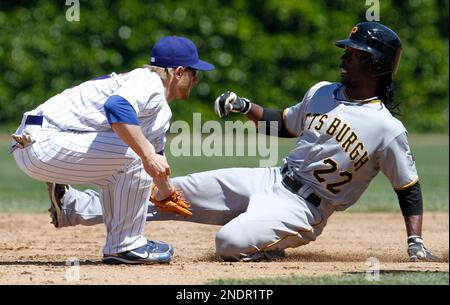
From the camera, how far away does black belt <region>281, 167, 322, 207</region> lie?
5.62 meters

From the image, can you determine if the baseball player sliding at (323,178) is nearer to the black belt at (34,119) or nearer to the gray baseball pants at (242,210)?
the gray baseball pants at (242,210)

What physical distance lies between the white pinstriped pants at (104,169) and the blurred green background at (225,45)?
11069 millimetres

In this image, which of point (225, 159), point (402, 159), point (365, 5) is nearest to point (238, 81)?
point (365, 5)

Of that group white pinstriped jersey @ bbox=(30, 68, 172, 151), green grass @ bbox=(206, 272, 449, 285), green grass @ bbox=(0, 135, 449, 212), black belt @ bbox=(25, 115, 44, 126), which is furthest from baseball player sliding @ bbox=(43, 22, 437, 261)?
green grass @ bbox=(0, 135, 449, 212)

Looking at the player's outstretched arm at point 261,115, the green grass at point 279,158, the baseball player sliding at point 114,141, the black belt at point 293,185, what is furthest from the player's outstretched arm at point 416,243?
the green grass at point 279,158

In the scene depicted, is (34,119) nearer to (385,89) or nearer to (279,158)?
(385,89)

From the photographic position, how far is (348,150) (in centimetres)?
550

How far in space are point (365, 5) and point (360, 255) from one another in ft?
37.4

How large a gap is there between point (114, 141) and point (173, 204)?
0.54m

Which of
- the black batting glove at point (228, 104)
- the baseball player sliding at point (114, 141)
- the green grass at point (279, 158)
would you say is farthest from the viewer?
the green grass at point (279, 158)

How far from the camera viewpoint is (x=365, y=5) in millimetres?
16969

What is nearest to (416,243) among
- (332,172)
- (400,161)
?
(400,161)

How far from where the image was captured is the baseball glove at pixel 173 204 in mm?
5379

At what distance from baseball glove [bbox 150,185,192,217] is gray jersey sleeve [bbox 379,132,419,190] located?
111 cm
